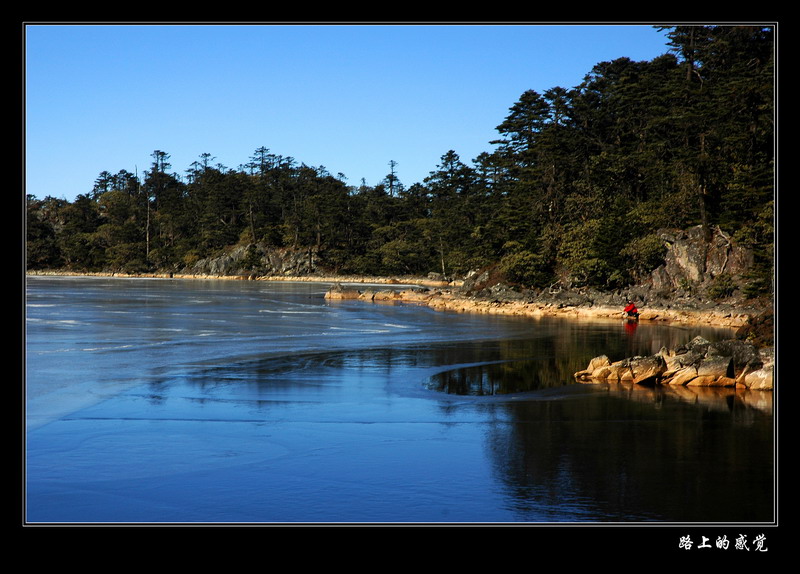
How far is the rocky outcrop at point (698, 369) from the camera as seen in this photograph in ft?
61.5

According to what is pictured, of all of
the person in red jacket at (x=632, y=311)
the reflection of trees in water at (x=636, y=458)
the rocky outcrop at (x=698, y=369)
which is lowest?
the reflection of trees in water at (x=636, y=458)

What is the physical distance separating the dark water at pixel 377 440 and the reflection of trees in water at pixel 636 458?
41 mm

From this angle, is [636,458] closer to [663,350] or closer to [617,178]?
[663,350]

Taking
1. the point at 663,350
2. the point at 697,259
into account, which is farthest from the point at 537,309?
the point at 663,350

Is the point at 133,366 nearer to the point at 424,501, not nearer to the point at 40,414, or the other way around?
the point at 40,414

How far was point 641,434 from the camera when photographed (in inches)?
545

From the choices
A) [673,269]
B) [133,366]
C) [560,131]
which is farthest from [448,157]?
[133,366]

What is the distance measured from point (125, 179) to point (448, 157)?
85.6 meters

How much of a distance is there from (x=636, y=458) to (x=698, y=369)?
791 centimetres

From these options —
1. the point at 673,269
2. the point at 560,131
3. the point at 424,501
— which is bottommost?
the point at 424,501

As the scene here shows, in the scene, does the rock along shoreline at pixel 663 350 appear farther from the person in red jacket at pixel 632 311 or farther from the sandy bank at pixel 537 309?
the person in red jacket at pixel 632 311

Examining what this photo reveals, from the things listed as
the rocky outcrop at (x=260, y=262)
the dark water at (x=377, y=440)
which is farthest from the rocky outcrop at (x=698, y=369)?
the rocky outcrop at (x=260, y=262)

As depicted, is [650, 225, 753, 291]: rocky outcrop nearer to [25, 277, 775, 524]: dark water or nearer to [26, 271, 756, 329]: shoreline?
[26, 271, 756, 329]: shoreline

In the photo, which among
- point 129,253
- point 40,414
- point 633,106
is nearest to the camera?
point 40,414
